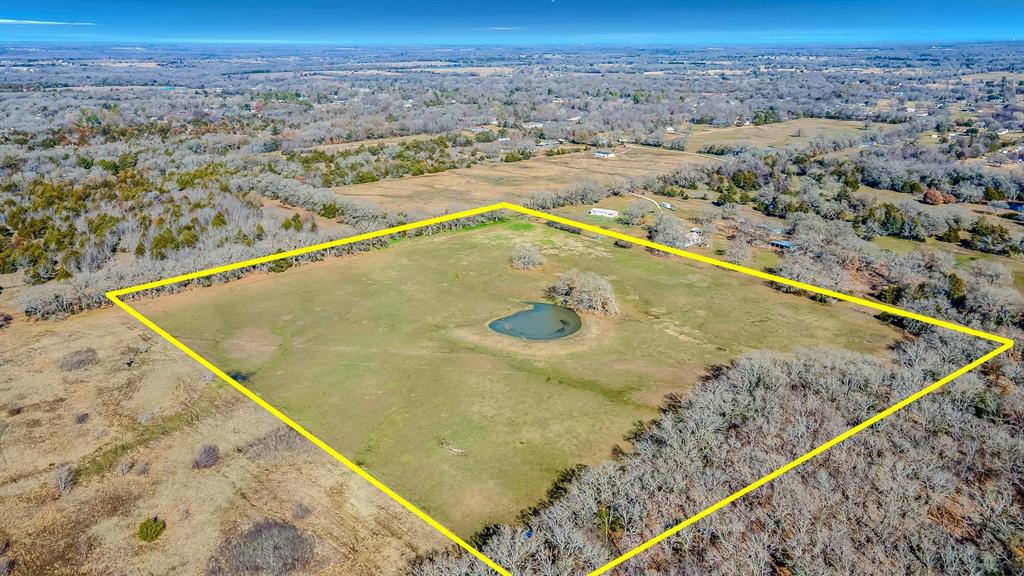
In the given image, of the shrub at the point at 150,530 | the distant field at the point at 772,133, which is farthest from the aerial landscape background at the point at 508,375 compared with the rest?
the distant field at the point at 772,133

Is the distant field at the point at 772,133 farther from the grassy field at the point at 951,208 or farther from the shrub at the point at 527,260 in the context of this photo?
the shrub at the point at 527,260

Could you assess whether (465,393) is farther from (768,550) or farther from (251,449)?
(768,550)

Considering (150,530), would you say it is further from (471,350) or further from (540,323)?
(540,323)

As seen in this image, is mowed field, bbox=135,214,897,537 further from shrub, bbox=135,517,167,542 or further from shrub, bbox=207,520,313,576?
shrub, bbox=135,517,167,542

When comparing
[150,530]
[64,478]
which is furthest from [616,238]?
[64,478]

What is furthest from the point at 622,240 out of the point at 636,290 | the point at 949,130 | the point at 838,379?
the point at 949,130
